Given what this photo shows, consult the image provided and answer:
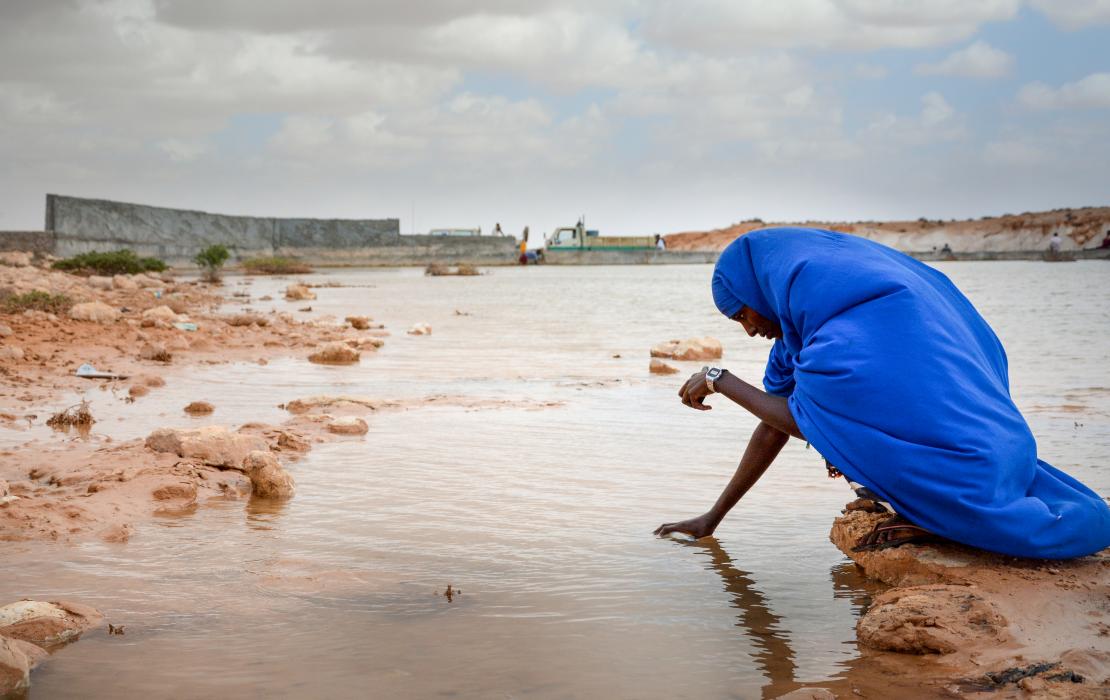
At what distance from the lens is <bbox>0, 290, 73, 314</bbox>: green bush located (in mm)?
10750

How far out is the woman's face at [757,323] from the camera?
133 inches

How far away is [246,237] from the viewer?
51.0 meters

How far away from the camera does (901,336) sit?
2.89 metres

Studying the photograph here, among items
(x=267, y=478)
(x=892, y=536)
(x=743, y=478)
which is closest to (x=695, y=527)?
(x=743, y=478)

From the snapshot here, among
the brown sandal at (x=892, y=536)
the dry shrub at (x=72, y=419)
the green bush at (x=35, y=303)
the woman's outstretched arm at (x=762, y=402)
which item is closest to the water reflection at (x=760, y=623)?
the brown sandal at (x=892, y=536)

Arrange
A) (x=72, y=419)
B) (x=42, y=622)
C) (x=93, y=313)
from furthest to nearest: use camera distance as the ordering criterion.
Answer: (x=93, y=313) < (x=72, y=419) < (x=42, y=622)

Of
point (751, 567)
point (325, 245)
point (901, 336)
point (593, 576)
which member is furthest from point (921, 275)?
point (325, 245)

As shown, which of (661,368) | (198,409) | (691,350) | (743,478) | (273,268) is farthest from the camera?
(273,268)

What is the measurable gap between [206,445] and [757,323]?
2509 mm

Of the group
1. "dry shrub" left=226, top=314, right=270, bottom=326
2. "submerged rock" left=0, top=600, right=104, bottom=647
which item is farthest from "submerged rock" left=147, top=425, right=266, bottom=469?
"dry shrub" left=226, top=314, right=270, bottom=326

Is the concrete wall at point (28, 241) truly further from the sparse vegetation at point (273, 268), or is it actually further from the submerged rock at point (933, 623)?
the submerged rock at point (933, 623)

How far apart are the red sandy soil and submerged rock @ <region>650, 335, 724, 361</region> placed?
54217 mm

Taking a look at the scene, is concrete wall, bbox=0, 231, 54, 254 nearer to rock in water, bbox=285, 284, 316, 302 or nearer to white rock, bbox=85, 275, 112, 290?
white rock, bbox=85, 275, 112, 290

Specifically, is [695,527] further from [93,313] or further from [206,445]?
[93,313]
